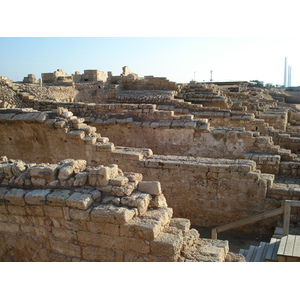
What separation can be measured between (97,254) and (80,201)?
710mm

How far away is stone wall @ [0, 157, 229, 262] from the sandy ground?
2.54m

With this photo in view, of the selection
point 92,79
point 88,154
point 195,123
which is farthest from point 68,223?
point 92,79

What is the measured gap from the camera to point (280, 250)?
438cm

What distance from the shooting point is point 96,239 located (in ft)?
12.1

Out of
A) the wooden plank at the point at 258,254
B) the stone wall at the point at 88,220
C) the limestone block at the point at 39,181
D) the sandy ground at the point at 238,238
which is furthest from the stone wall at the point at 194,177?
the limestone block at the point at 39,181

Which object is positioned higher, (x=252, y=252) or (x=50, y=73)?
(x=50, y=73)

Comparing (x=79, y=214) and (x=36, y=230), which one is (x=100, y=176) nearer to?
(x=79, y=214)

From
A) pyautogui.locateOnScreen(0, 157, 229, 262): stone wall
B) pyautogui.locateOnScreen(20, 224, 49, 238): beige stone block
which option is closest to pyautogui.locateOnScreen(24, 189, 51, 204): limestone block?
pyautogui.locateOnScreen(0, 157, 229, 262): stone wall

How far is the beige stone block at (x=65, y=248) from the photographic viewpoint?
3.84 meters

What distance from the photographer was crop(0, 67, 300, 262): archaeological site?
3.67 m

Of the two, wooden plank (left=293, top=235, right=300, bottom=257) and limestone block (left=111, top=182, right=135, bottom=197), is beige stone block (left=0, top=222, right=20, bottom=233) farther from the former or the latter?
wooden plank (left=293, top=235, right=300, bottom=257)

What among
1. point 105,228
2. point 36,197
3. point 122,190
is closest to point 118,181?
point 122,190

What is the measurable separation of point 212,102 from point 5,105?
882cm

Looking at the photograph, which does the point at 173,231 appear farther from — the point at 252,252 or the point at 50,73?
the point at 50,73
